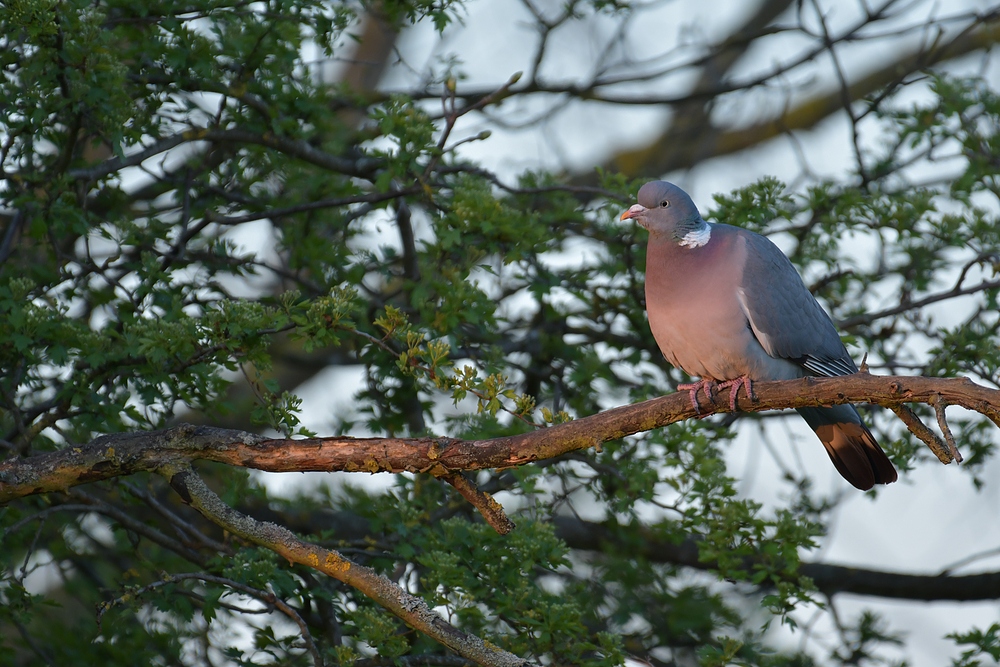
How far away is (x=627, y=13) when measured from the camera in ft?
19.5

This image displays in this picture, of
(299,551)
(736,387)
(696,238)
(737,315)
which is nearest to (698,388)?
(736,387)

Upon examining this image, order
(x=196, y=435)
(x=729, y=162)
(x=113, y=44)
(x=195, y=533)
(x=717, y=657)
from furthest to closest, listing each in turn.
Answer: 1. (x=729, y=162)
2. (x=113, y=44)
3. (x=195, y=533)
4. (x=717, y=657)
5. (x=196, y=435)

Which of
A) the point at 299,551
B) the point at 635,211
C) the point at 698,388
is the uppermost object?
the point at 635,211

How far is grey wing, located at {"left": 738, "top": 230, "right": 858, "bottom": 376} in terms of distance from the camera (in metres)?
4.01

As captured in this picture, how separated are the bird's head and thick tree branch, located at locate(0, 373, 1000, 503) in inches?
42.7

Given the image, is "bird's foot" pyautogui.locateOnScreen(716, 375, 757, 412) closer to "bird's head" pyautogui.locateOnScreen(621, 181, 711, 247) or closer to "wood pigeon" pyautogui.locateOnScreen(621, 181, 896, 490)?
"wood pigeon" pyautogui.locateOnScreen(621, 181, 896, 490)

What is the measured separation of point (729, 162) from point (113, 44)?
22.4 ft

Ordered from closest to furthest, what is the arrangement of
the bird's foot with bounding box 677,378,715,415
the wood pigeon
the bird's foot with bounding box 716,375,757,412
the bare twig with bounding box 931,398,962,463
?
the bare twig with bounding box 931,398,962,463 < the bird's foot with bounding box 677,378,715,415 < the bird's foot with bounding box 716,375,757,412 < the wood pigeon

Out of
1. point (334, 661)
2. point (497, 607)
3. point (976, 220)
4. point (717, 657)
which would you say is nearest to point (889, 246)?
point (976, 220)

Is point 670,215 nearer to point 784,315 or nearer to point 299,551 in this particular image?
point 784,315

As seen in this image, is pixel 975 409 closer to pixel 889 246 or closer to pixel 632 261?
pixel 632 261

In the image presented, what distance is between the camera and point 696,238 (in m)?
4.16

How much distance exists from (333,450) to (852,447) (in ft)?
7.43

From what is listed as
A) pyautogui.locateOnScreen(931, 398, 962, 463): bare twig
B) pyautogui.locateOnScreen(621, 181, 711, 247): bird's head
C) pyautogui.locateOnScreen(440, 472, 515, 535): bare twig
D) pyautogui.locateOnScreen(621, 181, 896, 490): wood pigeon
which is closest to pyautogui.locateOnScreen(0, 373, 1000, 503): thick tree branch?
pyautogui.locateOnScreen(440, 472, 515, 535): bare twig
